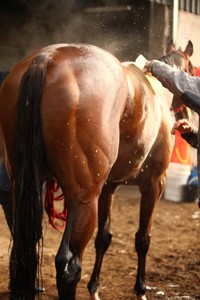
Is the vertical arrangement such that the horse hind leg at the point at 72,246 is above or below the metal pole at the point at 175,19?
below

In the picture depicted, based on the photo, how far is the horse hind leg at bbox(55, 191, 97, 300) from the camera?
3.24 m

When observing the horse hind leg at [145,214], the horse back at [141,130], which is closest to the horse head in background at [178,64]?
the horse back at [141,130]

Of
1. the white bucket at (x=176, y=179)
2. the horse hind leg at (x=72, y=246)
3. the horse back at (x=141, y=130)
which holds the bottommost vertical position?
the white bucket at (x=176, y=179)

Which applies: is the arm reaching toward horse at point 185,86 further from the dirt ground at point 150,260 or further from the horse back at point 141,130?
the dirt ground at point 150,260

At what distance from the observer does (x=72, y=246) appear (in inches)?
129

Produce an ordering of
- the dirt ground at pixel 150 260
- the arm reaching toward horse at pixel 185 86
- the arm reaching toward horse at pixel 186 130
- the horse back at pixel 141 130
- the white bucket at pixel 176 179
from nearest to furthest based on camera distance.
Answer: the arm reaching toward horse at pixel 185 86 < the horse back at pixel 141 130 < the arm reaching toward horse at pixel 186 130 < the dirt ground at pixel 150 260 < the white bucket at pixel 176 179

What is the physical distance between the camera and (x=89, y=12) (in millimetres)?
9141

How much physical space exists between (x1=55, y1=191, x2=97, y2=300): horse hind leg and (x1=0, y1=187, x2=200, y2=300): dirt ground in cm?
64

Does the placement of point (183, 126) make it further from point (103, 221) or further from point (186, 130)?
point (103, 221)

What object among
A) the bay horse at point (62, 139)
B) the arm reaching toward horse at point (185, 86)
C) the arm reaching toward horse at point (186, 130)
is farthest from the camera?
the arm reaching toward horse at point (186, 130)

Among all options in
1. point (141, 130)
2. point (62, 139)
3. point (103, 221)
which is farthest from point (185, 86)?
point (103, 221)

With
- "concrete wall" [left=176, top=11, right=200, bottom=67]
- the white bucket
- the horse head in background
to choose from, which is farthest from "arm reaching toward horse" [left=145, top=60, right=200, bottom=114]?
the white bucket

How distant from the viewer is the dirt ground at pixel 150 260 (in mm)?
4719

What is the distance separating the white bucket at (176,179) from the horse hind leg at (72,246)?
5.92 metres
